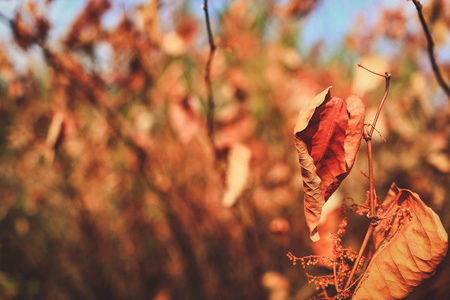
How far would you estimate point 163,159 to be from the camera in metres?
1.45

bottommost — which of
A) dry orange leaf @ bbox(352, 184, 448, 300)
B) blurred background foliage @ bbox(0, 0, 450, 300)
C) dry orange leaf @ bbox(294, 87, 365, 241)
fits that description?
dry orange leaf @ bbox(352, 184, 448, 300)

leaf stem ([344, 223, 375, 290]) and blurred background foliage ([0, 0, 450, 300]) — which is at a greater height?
blurred background foliage ([0, 0, 450, 300])

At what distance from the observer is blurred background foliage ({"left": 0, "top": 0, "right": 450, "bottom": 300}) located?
45.7 inches

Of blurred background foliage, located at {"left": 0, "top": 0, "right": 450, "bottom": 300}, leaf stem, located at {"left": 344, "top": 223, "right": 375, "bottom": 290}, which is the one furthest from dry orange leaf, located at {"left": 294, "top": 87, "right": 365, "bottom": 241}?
blurred background foliage, located at {"left": 0, "top": 0, "right": 450, "bottom": 300}

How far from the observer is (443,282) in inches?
27.8

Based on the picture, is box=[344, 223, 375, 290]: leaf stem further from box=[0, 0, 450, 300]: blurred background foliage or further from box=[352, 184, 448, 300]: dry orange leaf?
box=[0, 0, 450, 300]: blurred background foliage

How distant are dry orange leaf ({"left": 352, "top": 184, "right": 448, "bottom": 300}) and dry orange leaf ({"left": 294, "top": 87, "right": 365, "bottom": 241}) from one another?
97mm

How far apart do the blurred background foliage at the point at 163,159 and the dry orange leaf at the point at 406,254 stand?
0.63 metres

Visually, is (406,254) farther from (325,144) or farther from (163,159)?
(163,159)

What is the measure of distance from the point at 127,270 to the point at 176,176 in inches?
22.6

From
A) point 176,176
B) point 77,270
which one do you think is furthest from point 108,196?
point 176,176

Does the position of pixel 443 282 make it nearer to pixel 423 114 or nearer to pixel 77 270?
pixel 423 114

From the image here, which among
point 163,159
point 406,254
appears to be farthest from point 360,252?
point 163,159

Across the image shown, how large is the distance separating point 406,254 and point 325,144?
0.59 ft
